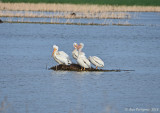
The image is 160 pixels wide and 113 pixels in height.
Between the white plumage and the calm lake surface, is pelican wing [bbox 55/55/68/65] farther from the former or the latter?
the white plumage

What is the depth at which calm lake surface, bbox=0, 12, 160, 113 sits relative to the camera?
10008 mm

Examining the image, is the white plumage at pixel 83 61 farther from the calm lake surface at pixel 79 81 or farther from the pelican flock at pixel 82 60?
the calm lake surface at pixel 79 81

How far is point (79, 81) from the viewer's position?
13047 mm

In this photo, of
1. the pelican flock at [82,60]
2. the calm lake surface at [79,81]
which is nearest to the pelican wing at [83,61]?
the pelican flock at [82,60]

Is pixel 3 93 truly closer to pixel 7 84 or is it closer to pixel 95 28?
pixel 7 84

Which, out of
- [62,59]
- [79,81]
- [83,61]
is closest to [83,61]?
[83,61]

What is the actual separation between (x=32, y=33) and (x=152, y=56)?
1191 centimetres

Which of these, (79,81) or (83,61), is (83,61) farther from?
(79,81)

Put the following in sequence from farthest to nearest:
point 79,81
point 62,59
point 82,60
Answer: point 62,59 → point 82,60 → point 79,81

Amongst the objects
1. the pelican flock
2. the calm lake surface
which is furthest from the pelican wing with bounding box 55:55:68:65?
the calm lake surface

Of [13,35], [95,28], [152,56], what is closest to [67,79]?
[152,56]

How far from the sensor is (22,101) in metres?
10.3

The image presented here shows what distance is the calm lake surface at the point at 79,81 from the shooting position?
10008 millimetres

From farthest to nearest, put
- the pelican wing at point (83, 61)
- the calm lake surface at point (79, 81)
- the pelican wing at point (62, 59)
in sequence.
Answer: the pelican wing at point (62, 59), the pelican wing at point (83, 61), the calm lake surface at point (79, 81)
